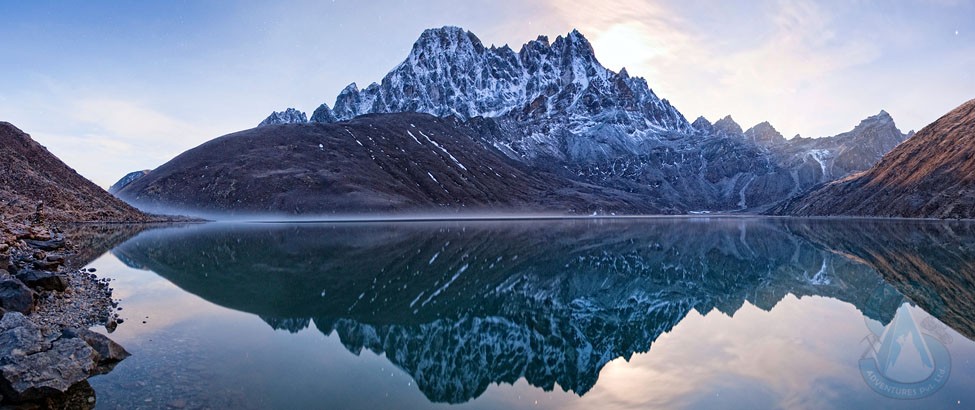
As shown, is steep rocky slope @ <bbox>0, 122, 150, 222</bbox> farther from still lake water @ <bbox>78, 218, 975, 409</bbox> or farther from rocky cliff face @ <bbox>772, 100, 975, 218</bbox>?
rocky cliff face @ <bbox>772, 100, 975, 218</bbox>

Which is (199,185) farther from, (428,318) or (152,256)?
(428,318)

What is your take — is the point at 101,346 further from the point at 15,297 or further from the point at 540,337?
the point at 540,337

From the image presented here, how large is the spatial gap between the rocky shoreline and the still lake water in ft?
2.16

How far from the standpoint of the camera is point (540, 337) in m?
19.5

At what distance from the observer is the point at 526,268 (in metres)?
38.7

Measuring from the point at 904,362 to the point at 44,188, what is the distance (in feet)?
325

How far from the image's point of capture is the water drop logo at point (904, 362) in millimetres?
13391

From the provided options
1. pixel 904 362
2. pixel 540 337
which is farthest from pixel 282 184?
pixel 904 362

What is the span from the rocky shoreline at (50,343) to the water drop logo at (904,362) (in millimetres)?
19797

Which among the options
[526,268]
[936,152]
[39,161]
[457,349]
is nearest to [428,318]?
[457,349]

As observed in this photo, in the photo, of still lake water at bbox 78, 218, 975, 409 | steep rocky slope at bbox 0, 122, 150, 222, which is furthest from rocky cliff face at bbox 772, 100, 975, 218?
steep rocky slope at bbox 0, 122, 150, 222

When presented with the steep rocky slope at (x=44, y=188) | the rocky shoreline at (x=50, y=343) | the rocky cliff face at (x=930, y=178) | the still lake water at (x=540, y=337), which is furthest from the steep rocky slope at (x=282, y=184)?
the rocky cliff face at (x=930, y=178)

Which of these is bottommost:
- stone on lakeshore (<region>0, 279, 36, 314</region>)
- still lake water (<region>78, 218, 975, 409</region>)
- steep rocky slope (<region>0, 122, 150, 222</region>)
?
still lake water (<region>78, 218, 975, 409</region>)

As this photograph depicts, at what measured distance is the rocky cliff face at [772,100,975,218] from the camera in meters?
144
